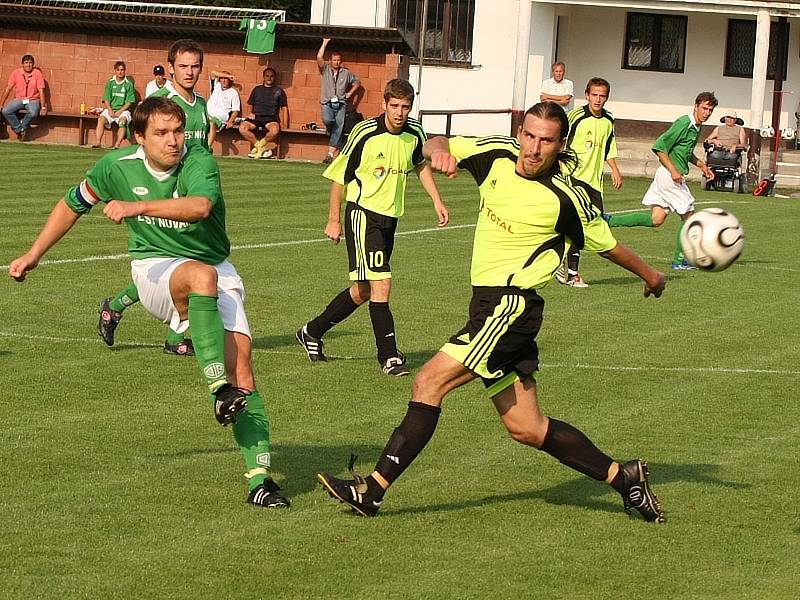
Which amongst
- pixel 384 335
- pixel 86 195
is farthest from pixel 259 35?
pixel 86 195

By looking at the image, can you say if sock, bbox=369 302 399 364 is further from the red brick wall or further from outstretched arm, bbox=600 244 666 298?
the red brick wall

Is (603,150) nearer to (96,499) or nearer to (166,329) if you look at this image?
(166,329)

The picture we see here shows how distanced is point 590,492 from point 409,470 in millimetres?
962

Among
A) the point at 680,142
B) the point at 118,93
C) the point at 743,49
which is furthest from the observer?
the point at 743,49

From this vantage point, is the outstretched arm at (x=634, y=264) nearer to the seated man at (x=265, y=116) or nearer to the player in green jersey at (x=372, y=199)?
the player in green jersey at (x=372, y=199)

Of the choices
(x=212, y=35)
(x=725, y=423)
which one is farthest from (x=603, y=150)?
(x=212, y=35)

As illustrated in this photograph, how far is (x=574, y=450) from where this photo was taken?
23.8ft

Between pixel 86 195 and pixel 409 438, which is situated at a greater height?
pixel 86 195

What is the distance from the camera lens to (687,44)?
3969 centimetres

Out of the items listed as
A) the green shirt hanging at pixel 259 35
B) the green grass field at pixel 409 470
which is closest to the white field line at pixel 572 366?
the green grass field at pixel 409 470

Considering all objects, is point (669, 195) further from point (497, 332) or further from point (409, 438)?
point (409, 438)

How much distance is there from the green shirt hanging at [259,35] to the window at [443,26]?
275 inches

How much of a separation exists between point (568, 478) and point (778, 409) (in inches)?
104

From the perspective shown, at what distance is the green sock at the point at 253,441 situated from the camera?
7.20 meters
